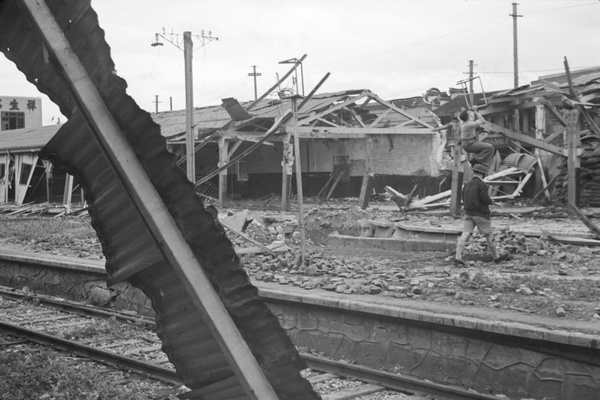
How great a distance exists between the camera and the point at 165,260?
1.76m

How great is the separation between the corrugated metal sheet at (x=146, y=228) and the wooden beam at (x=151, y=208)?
18 millimetres

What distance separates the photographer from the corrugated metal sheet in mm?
1734

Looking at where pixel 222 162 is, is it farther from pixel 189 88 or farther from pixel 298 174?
pixel 298 174

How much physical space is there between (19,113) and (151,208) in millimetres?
47403

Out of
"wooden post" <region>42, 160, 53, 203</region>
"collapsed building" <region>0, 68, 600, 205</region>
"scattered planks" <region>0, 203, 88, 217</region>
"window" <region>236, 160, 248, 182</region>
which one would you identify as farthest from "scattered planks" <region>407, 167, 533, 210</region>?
"wooden post" <region>42, 160, 53, 203</region>

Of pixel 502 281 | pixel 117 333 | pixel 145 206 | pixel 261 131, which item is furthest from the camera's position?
pixel 261 131

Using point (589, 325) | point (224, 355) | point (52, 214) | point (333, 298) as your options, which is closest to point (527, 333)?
point (589, 325)

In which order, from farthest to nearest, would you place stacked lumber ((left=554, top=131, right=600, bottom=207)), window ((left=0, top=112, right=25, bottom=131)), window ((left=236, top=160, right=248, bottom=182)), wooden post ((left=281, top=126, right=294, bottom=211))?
window ((left=0, top=112, right=25, bottom=131)) → window ((left=236, top=160, right=248, bottom=182)) → wooden post ((left=281, top=126, right=294, bottom=211)) → stacked lumber ((left=554, top=131, right=600, bottom=207))

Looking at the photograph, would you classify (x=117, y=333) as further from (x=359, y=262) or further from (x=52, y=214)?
(x=52, y=214)

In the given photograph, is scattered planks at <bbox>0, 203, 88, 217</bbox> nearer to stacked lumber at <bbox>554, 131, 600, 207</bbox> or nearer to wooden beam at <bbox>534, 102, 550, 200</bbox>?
wooden beam at <bbox>534, 102, 550, 200</bbox>

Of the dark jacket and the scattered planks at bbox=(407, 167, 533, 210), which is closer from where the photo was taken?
the dark jacket

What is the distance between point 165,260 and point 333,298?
22.6 ft

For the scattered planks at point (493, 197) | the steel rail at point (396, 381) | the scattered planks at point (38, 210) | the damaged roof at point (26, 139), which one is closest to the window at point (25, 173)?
the damaged roof at point (26, 139)

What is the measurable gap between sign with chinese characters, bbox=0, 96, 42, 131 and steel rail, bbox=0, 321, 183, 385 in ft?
106
